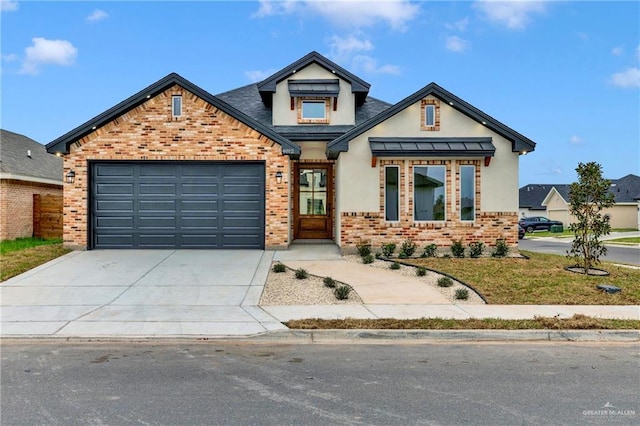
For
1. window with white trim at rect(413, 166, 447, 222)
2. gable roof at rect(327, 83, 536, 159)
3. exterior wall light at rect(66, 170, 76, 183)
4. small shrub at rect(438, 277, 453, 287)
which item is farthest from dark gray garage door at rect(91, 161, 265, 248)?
small shrub at rect(438, 277, 453, 287)

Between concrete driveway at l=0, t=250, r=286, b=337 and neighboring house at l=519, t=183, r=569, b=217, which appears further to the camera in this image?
neighboring house at l=519, t=183, r=569, b=217

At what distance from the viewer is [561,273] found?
35.8ft

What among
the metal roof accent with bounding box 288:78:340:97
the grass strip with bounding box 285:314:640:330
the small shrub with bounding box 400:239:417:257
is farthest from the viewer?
the metal roof accent with bounding box 288:78:340:97

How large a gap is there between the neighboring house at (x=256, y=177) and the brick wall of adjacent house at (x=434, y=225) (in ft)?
0.11

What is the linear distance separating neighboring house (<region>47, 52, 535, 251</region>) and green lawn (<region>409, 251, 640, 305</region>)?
1.84 meters

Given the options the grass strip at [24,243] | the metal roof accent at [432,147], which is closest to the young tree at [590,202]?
the metal roof accent at [432,147]

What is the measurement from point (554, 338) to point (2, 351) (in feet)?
26.0

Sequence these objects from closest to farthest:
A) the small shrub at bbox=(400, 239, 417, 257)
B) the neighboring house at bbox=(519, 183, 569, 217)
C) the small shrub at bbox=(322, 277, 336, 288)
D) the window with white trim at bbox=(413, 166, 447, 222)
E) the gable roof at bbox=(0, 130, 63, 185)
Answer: the small shrub at bbox=(322, 277, 336, 288)
the small shrub at bbox=(400, 239, 417, 257)
the window with white trim at bbox=(413, 166, 447, 222)
the gable roof at bbox=(0, 130, 63, 185)
the neighboring house at bbox=(519, 183, 569, 217)

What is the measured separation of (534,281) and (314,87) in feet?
35.1

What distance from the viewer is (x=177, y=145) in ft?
45.1

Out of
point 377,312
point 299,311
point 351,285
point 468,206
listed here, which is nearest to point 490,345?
point 377,312

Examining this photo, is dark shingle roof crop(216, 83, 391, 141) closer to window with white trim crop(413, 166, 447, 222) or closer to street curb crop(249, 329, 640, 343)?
window with white trim crop(413, 166, 447, 222)

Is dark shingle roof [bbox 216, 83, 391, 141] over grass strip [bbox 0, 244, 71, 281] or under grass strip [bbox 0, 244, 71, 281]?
over

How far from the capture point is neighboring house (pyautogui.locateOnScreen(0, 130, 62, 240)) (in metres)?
17.7
